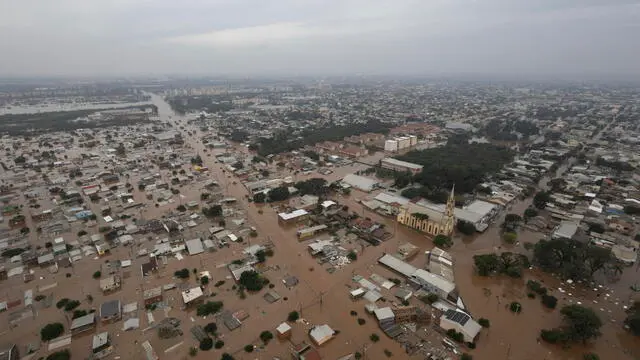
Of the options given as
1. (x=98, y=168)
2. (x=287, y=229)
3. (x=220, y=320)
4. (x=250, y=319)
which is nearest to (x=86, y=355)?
(x=220, y=320)

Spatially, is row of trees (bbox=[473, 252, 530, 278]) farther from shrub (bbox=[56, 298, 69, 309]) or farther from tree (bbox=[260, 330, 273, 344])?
shrub (bbox=[56, 298, 69, 309])

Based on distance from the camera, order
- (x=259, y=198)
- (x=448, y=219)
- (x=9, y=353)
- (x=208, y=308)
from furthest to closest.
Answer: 1. (x=259, y=198)
2. (x=448, y=219)
3. (x=208, y=308)
4. (x=9, y=353)

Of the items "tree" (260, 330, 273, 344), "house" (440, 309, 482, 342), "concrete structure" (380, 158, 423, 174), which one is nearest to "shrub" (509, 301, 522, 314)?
"house" (440, 309, 482, 342)

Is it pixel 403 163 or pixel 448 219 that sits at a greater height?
pixel 403 163

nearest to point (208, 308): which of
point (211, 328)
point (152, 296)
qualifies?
point (211, 328)

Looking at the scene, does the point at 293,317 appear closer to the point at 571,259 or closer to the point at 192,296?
the point at 192,296

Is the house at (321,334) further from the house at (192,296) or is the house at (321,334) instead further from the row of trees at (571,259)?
the row of trees at (571,259)

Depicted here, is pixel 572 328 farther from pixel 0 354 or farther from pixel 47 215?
pixel 47 215
